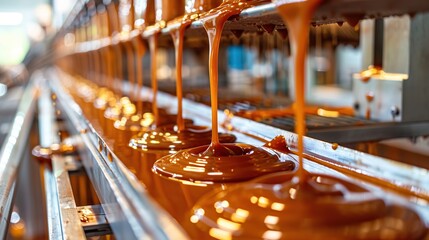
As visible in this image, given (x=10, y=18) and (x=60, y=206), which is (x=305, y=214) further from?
(x=10, y=18)

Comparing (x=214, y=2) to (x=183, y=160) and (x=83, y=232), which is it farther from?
(x=83, y=232)

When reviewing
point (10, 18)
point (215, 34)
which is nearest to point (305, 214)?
point (215, 34)

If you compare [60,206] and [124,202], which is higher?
[124,202]

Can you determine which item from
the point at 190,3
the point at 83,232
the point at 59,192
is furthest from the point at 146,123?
the point at 83,232

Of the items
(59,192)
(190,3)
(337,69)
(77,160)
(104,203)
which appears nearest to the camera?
(104,203)

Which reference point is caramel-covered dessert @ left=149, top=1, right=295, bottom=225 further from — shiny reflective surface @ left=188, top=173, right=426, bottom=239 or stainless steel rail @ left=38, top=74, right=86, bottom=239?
stainless steel rail @ left=38, top=74, right=86, bottom=239

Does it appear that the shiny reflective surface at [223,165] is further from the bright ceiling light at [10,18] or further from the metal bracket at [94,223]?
the bright ceiling light at [10,18]

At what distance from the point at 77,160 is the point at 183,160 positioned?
1155 millimetres

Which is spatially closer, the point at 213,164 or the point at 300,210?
the point at 300,210

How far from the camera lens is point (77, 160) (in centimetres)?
210

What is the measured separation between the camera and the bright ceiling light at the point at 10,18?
19750mm

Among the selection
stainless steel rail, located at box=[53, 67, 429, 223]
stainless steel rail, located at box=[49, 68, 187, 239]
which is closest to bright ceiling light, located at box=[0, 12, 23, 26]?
stainless steel rail, located at box=[49, 68, 187, 239]

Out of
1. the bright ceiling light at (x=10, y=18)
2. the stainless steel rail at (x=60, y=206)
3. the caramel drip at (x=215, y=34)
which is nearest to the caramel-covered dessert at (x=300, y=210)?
the caramel drip at (x=215, y=34)

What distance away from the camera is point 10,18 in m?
20.0
